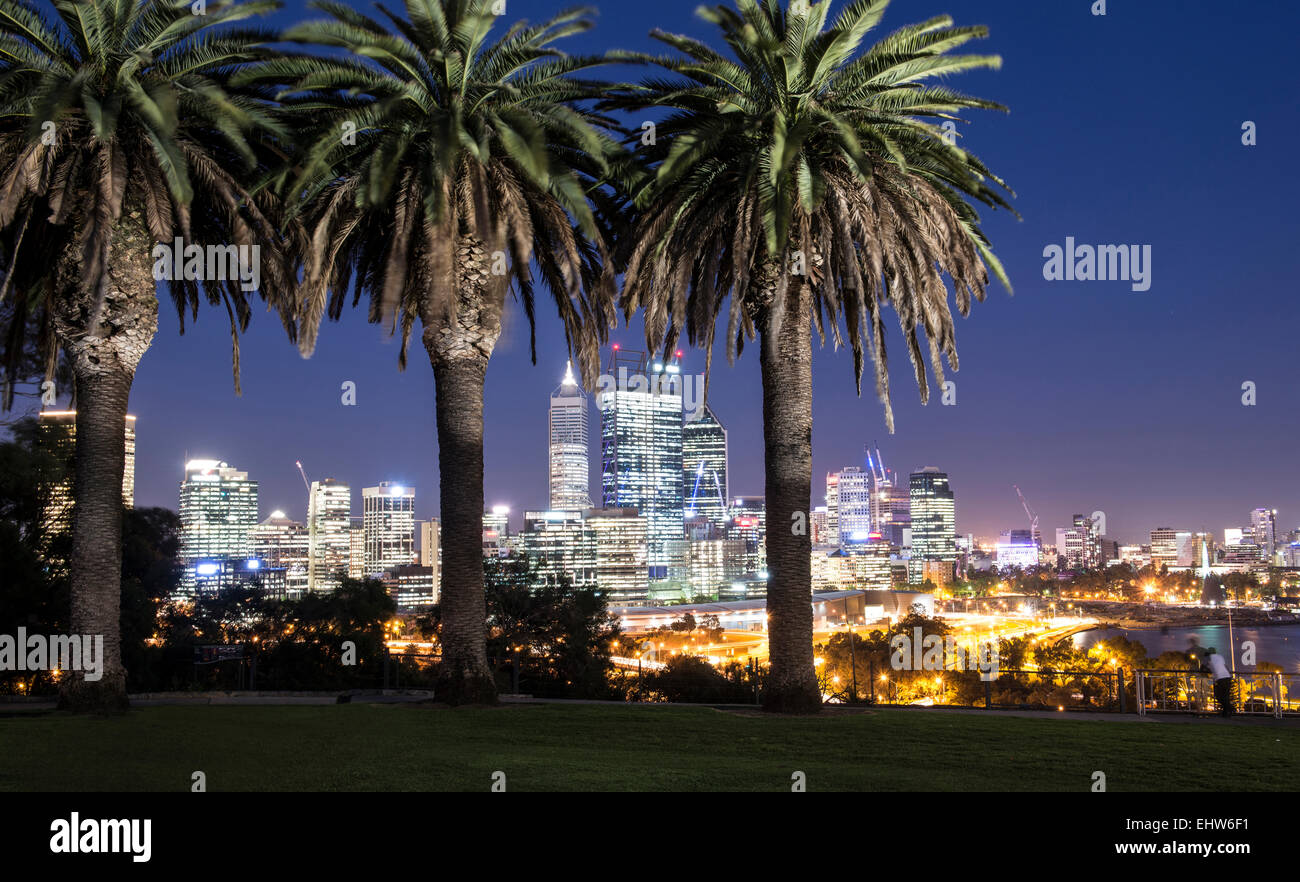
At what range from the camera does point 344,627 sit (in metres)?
36.1

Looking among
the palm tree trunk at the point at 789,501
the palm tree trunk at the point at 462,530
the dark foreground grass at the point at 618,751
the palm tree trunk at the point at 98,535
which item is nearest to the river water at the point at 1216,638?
the palm tree trunk at the point at 789,501

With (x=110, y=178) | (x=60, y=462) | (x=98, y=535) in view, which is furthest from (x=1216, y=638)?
(x=110, y=178)

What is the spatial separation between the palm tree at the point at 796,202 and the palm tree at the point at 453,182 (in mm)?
1640

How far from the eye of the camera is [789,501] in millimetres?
18281

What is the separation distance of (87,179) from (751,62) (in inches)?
479

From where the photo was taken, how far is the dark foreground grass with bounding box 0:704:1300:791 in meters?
10.5

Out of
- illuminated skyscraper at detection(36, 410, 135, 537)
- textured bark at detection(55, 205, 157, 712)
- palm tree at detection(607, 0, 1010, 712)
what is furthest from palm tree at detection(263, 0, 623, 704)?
illuminated skyscraper at detection(36, 410, 135, 537)

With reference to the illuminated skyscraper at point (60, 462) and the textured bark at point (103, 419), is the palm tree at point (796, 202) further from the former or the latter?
the illuminated skyscraper at point (60, 462)

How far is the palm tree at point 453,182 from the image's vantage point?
56.8ft

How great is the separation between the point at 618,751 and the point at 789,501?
21.7ft

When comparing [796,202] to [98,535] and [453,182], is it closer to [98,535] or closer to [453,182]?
[453,182]
